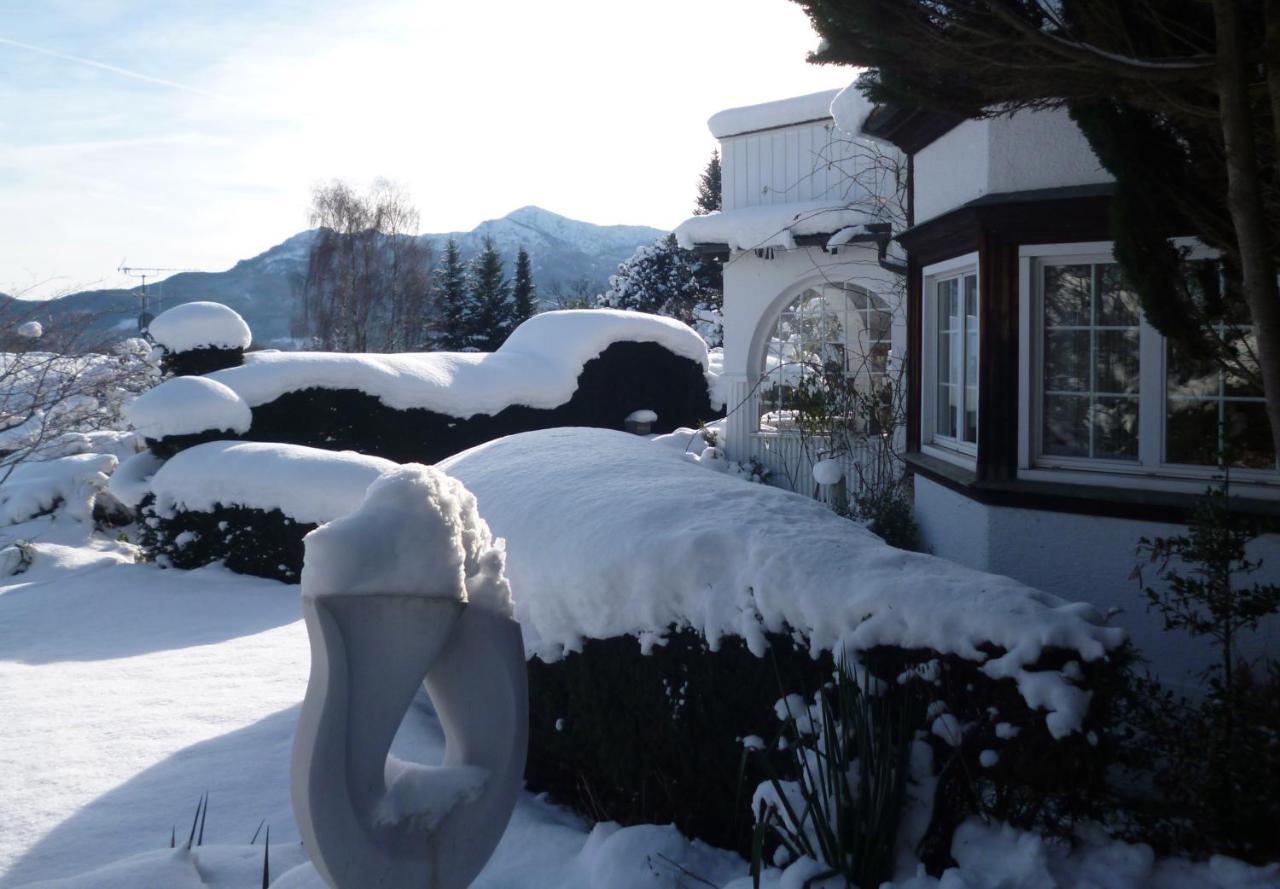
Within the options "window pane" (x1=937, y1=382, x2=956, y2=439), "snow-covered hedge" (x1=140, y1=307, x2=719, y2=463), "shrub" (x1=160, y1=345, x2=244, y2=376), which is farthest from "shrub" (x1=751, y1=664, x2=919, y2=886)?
"shrub" (x1=160, y1=345, x2=244, y2=376)

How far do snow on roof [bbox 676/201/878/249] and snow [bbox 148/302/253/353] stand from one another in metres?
5.53

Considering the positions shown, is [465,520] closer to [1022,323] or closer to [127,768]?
[127,768]

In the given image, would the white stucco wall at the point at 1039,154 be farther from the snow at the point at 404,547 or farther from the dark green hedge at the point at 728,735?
the snow at the point at 404,547

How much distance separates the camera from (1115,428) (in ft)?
18.7

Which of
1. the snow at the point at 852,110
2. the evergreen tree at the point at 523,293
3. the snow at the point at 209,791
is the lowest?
the snow at the point at 209,791

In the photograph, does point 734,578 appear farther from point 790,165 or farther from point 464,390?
point 464,390

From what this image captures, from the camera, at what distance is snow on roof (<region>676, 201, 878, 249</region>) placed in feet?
36.3

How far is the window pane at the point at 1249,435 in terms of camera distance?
17.1 ft

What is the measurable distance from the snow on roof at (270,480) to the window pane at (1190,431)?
23.2ft

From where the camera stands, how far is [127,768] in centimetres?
525

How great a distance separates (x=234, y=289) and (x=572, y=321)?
6820 centimetres

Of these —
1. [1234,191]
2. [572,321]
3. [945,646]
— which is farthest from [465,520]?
[572,321]

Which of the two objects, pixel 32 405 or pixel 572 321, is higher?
pixel 572 321

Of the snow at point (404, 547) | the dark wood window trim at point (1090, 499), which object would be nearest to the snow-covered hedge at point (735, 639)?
the snow at point (404, 547)
